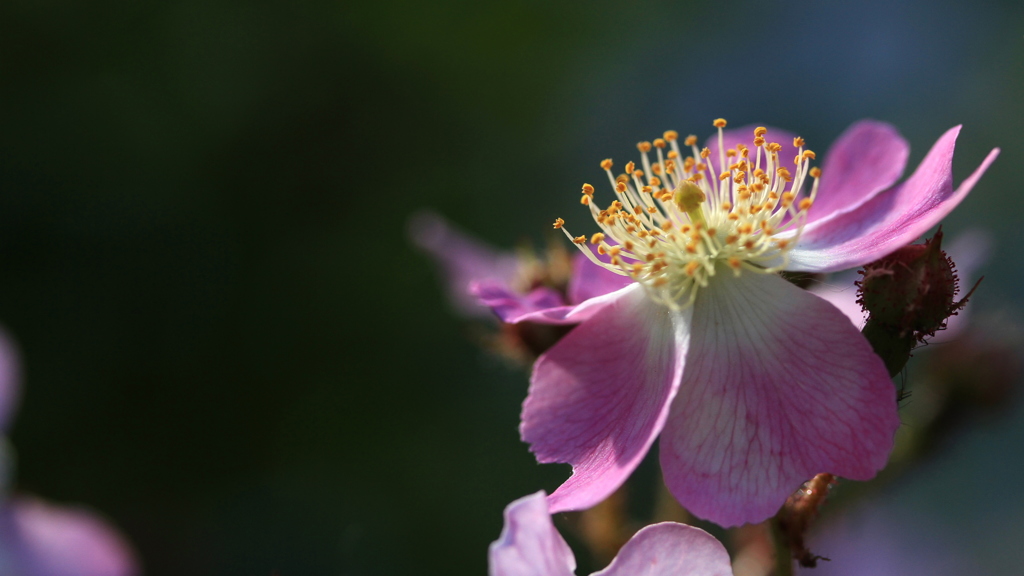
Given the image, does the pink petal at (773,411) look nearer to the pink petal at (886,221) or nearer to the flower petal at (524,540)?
the pink petal at (886,221)

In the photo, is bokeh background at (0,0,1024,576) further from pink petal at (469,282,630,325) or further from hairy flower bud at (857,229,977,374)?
hairy flower bud at (857,229,977,374)

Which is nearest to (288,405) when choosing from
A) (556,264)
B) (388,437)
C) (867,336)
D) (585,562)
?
(388,437)

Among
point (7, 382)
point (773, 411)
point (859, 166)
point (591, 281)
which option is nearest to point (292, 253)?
point (7, 382)

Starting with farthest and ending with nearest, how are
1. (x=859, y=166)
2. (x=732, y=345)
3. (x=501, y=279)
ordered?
(x=501, y=279), (x=859, y=166), (x=732, y=345)

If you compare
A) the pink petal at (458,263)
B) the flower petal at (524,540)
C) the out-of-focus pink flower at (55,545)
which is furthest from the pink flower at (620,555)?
the pink petal at (458,263)

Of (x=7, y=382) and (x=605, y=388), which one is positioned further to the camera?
(x=7, y=382)

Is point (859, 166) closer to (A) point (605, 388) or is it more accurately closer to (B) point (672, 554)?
(A) point (605, 388)
